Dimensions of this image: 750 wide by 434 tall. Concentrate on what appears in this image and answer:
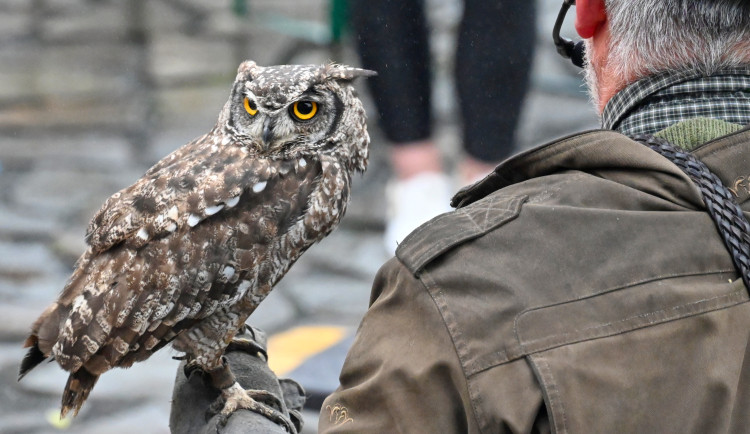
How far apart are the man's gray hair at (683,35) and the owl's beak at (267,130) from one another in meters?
0.88

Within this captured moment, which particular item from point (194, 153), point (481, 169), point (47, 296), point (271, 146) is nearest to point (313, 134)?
point (271, 146)

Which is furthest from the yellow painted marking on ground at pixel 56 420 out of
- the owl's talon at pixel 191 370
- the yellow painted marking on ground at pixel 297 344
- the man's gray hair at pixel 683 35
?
the man's gray hair at pixel 683 35

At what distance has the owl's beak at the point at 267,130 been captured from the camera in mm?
2072

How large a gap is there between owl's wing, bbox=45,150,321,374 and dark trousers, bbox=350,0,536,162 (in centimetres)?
212

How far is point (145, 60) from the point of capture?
23.5 ft

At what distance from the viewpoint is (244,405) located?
2.11 meters

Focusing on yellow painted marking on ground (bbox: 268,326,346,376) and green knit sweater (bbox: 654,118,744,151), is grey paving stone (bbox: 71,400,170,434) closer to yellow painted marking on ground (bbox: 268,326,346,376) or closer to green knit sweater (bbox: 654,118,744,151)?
yellow painted marking on ground (bbox: 268,326,346,376)

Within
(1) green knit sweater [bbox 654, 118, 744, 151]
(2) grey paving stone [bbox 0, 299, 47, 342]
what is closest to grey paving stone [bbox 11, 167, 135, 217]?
(2) grey paving stone [bbox 0, 299, 47, 342]

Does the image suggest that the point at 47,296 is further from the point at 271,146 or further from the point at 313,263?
the point at 271,146

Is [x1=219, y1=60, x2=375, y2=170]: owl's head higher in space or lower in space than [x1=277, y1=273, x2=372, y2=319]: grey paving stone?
higher

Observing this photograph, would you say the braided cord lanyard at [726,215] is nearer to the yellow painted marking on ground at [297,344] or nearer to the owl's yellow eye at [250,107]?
the owl's yellow eye at [250,107]

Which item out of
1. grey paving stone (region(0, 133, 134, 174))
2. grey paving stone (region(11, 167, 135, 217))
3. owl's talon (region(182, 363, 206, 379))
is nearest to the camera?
owl's talon (region(182, 363, 206, 379))

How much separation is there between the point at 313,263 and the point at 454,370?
3.66 metres

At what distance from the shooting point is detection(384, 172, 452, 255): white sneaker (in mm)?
4285
